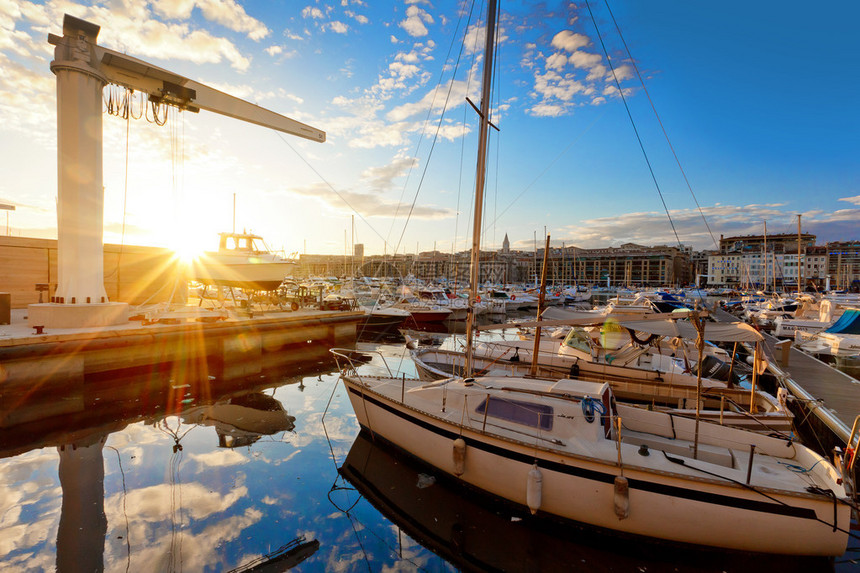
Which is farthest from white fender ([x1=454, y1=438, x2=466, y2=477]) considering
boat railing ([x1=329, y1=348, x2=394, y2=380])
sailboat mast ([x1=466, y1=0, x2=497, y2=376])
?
boat railing ([x1=329, y1=348, x2=394, y2=380])

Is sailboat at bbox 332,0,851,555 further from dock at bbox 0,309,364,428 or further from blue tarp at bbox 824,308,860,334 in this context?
blue tarp at bbox 824,308,860,334

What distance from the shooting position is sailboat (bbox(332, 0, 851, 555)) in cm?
483

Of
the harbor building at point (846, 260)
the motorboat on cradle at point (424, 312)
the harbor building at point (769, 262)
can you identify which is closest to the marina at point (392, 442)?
the motorboat on cradle at point (424, 312)

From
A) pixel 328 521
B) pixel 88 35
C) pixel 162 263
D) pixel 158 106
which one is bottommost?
pixel 328 521

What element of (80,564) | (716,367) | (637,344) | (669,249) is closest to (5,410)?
(80,564)

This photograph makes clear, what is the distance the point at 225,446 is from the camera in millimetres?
8461

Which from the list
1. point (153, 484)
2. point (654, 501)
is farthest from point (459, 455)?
point (153, 484)

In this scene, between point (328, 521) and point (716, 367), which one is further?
point (716, 367)

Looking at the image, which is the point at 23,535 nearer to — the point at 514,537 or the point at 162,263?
the point at 514,537

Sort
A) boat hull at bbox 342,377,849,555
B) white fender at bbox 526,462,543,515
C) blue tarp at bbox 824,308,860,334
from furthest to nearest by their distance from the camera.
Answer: blue tarp at bbox 824,308,860,334
white fender at bbox 526,462,543,515
boat hull at bbox 342,377,849,555

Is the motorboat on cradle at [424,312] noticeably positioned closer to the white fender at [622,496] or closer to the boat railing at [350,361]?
the boat railing at [350,361]

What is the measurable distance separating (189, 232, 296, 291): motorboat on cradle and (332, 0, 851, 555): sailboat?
15.3m

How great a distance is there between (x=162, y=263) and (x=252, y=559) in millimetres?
21840

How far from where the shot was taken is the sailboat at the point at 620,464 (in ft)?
15.8
